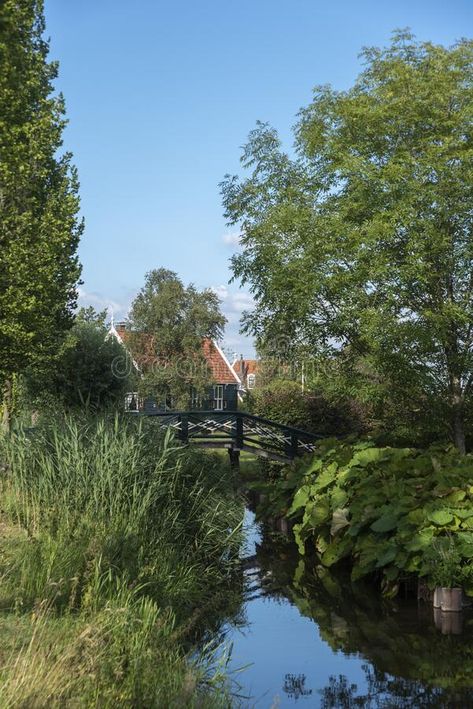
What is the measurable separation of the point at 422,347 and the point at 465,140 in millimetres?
4897

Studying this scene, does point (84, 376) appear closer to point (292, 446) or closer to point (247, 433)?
point (247, 433)

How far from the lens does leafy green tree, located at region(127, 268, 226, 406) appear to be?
47125 millimetres

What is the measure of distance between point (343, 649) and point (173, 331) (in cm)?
3981

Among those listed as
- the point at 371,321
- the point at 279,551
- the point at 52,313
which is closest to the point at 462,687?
the point at 279,551

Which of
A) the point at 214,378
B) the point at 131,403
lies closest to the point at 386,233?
the point at 131,403

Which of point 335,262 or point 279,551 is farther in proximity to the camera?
point 335,262

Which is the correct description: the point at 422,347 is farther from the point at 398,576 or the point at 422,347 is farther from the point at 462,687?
the point at 462,687

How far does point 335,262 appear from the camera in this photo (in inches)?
706

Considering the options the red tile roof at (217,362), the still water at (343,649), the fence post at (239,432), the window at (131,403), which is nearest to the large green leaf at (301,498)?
the still water at (343,649)

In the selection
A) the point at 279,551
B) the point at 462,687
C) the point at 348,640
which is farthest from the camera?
the point at 279,551

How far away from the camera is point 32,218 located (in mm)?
17516

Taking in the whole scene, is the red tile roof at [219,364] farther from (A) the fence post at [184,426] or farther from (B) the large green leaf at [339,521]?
(B) the large green leaf at [339,521]

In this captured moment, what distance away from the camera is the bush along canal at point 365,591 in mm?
7141

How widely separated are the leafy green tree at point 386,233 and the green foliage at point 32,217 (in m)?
4.60
